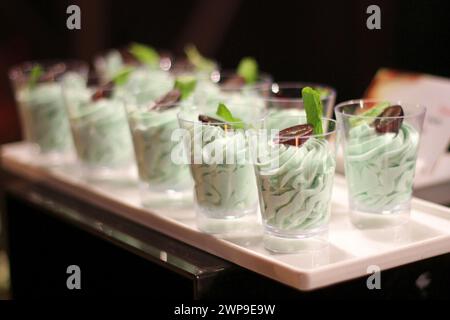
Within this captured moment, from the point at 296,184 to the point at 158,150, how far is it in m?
0.40

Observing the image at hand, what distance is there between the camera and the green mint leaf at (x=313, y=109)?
4.57ft

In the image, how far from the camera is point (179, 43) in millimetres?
4223

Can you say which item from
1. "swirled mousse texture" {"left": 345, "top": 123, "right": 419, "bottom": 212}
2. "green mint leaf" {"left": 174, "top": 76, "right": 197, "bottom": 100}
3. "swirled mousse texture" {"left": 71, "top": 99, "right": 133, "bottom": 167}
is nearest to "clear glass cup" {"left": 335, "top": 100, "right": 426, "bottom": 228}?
"swirled mousse texture" {"left": 345, "top": 123, "right": 419, "bottom": 212}

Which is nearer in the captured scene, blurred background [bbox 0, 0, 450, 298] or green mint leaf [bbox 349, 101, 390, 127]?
green mint leaf [bbox 349, 101, 390, 127]

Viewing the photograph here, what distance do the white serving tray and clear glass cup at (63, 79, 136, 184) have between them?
0.31ft

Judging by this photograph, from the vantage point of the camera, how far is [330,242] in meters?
1.44

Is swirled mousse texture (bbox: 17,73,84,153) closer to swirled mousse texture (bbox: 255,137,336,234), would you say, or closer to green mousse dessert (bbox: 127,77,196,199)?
green mousse dessert (bbox: 127,77,196,199)

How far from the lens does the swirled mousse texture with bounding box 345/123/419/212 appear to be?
1.48 m

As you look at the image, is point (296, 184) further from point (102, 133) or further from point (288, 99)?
point (102, 133)

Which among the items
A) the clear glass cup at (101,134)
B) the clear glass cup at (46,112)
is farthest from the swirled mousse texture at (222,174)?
the clear glass cup at (46,112)

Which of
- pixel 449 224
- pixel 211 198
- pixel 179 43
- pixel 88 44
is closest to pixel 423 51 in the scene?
pixel 449 224

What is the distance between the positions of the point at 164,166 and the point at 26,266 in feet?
2.01

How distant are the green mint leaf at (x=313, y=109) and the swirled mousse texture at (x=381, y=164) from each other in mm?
134
